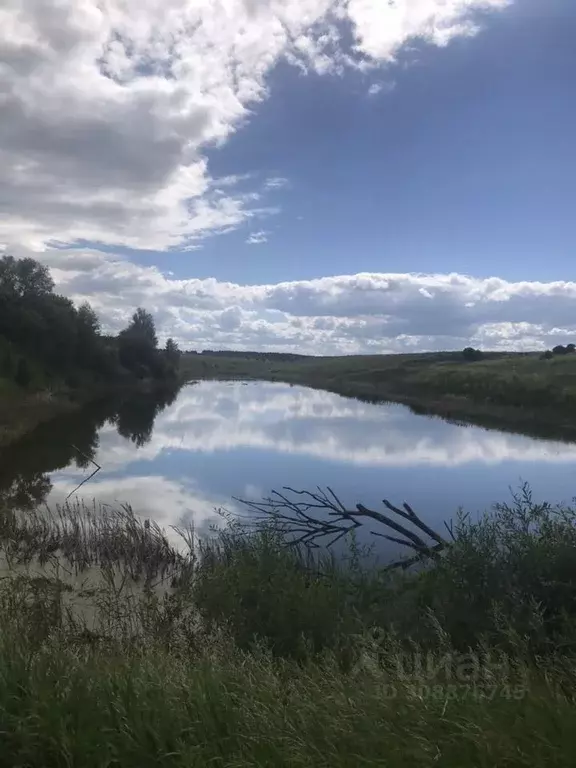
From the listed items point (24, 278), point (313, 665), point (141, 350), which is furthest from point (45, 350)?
point (313, 665)

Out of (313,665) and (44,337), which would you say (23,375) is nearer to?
(44,337)

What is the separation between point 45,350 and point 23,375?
10.7 metres

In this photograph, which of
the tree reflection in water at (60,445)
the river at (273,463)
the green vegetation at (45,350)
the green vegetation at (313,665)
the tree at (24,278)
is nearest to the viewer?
the green vegetation at (313,665)

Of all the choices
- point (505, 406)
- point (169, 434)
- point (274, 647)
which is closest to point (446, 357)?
point (505, 406)

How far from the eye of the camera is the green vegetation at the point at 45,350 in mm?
49812

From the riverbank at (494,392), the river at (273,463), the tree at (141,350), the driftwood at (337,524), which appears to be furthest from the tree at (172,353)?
the driftwood at (337,524)

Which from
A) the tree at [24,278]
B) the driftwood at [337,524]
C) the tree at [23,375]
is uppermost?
the tree at [24,278]

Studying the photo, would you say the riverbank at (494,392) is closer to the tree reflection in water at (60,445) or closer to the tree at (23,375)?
the tree reflection in water at (60,445)

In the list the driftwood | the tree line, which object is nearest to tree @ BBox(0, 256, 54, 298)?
the tree line

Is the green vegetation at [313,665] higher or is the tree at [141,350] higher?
the tree at [141,350]

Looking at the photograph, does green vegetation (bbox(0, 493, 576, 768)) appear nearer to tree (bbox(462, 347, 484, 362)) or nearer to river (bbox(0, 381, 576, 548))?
river (bbox(0, 381, 576, 548))

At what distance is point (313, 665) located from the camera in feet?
15.9

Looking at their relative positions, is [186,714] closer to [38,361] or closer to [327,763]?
[327,763]

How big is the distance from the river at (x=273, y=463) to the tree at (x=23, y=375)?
8.85 m
